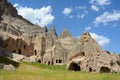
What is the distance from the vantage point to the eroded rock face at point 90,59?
163 ft

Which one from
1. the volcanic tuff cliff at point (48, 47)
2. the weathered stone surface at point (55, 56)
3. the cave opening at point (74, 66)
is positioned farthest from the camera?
the weathered stone surface at point (55, 56)

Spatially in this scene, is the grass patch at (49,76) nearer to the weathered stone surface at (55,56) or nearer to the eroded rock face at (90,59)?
the eroded rock face at (90,59)

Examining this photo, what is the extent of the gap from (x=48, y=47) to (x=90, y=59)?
296 ft

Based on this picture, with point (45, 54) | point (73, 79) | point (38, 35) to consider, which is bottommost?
point (73, 79)

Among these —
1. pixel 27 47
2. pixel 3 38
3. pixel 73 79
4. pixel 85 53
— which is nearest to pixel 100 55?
pixel 85 53

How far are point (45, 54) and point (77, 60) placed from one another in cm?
7909

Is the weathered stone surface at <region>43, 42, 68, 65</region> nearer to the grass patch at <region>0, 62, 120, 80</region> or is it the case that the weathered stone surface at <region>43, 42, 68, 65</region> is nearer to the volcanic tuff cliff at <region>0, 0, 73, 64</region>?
the volcanic tuff cliff at <region>0, 0, 73, 64</region>

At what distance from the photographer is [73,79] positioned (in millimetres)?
24188

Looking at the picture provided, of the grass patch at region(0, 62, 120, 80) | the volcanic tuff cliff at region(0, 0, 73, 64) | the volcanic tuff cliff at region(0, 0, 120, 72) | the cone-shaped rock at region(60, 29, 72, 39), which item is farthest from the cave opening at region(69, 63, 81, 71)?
the cone-shaped rock at region(60, 29, 72, 39)

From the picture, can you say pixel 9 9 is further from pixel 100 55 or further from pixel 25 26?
pixel 100 55

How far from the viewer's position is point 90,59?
166 ft

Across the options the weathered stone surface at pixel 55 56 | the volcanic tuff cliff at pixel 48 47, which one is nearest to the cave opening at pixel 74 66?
the volcanic tuff cliff at pixel 48 47

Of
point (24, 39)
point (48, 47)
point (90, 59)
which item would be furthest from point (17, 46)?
point (90, 59)

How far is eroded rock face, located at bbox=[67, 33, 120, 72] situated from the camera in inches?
1954
